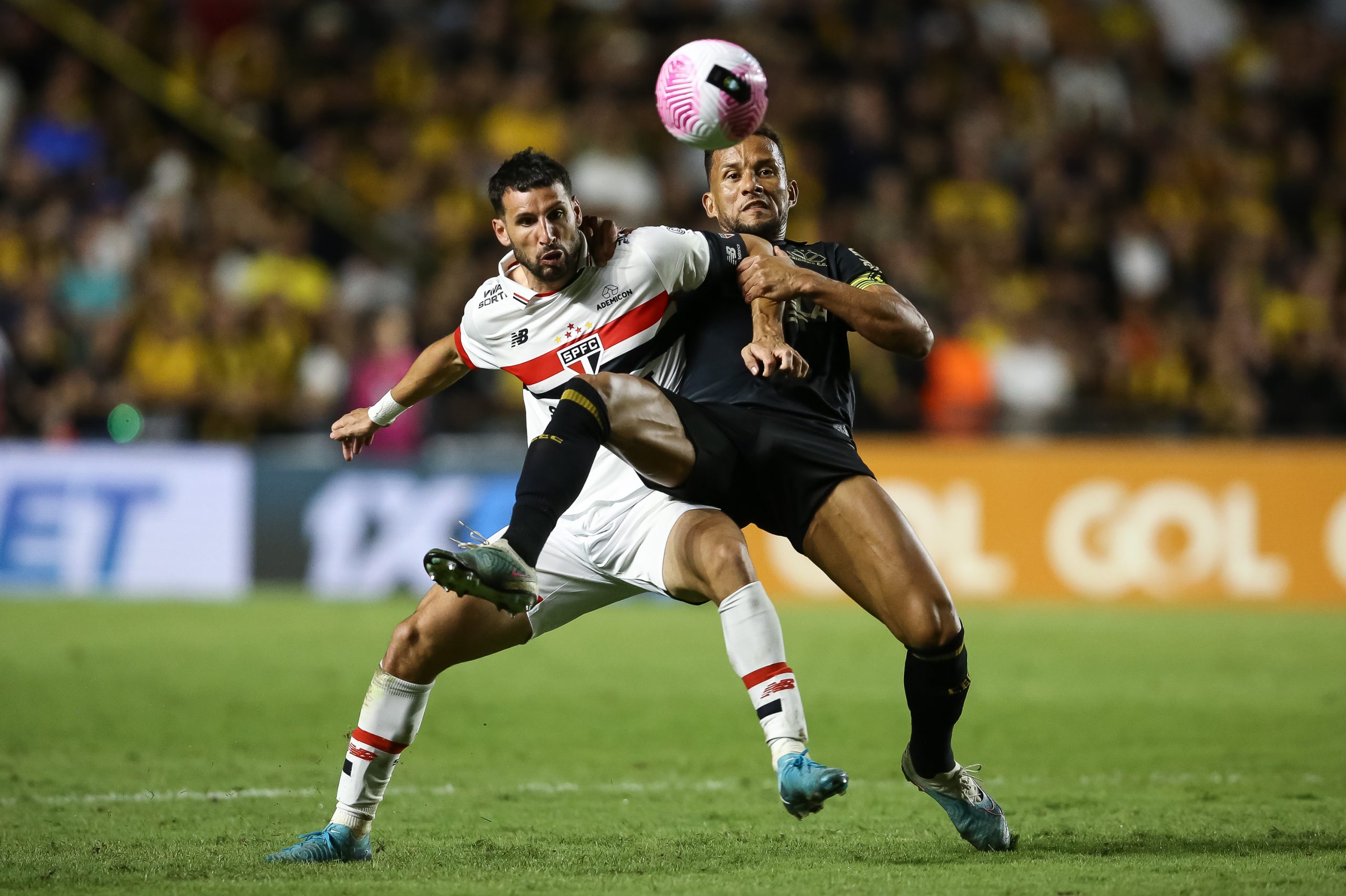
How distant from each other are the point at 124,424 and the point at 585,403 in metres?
9.75

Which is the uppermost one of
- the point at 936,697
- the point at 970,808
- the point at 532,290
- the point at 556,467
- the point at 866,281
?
the point at 866,281

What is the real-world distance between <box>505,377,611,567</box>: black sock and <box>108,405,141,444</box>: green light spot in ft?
31.5

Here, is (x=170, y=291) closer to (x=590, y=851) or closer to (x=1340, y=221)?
(x=590, y=851)

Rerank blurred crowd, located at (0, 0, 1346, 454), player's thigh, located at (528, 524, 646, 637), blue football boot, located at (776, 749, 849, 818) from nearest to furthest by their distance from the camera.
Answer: blue football boot, located at (776, 749, 849, 818), player's thigh, located at (528, 524, 646, 637), blurred crowd, located at (0, 0, 1346, 454)

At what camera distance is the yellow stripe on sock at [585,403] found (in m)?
5.04

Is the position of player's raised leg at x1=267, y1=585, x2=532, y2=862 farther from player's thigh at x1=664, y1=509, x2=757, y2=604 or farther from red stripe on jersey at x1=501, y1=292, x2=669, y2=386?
red stripe on jersey at x1=501, y1=292, x2=669, y2=386

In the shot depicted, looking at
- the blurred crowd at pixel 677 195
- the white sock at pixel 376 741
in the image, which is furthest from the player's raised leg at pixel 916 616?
the blurred crowd at pixel 677 195

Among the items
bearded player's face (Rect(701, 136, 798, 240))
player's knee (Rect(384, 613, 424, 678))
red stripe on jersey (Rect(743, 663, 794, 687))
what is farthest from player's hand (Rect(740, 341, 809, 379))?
player's knee (Rect(384, 613, 424, 678))

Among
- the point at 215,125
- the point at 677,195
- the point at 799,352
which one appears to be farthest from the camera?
the point at 215,125

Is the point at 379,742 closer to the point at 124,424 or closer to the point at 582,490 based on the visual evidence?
the point at 582,490

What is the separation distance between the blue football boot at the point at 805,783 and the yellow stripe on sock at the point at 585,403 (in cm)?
117

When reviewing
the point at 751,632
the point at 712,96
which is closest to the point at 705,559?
the point at 751,632

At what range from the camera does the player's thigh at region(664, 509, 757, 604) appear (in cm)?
508

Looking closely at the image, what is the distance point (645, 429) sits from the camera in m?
5.14
